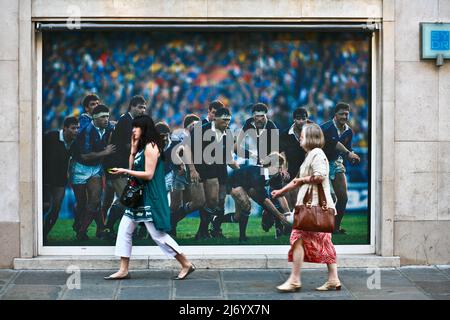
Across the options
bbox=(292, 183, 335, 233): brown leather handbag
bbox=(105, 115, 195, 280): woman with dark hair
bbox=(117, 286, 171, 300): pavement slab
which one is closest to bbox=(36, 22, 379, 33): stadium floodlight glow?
bbox=(105, 115, 195, 280): woman with dark hair

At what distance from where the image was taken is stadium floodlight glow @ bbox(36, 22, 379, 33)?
9633 millimetres

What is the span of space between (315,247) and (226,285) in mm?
1102

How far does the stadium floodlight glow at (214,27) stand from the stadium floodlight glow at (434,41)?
0.55 metres

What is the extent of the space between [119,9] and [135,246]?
8.98 ft

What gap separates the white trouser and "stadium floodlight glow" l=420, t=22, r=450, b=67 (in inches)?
141

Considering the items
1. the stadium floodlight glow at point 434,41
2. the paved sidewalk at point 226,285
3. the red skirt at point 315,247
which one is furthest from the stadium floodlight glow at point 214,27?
the paved sidewalk at point 226,285

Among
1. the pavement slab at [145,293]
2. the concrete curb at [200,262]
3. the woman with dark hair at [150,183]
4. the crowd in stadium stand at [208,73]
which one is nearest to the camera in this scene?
the pavement slab at [145,293]

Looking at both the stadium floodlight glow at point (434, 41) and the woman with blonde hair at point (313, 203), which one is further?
the stadium floodlight glow at point (434, 41)

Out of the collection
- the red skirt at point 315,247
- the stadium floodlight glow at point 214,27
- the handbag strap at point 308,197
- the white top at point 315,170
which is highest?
the stadium floodlight glow at point 214,27

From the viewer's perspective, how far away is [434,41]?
9695 mm

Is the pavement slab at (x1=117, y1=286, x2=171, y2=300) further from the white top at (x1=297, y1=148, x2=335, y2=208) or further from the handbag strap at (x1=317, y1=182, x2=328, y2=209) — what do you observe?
the handbag strap at (x1=317, y1=182, x2=328, y2=209)

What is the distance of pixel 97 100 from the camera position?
388 inches

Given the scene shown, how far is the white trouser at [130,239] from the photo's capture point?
8867 mm

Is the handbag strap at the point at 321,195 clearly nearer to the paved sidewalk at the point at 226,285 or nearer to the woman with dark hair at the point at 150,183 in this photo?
the paved sidewalk at the point at 226,285
